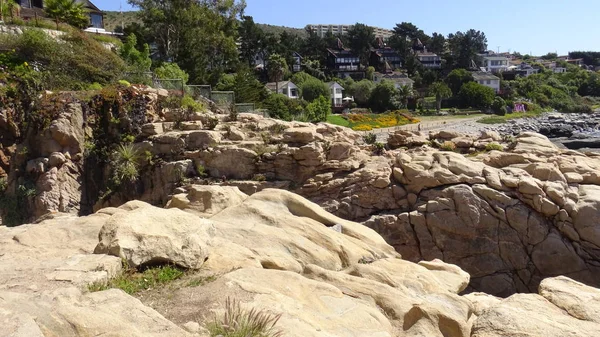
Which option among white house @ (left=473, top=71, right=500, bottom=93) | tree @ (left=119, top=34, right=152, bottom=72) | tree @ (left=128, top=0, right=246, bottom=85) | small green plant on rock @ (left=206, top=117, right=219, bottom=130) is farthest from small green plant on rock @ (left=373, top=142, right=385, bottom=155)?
white house @ (left=473, top=71, right=500, bottom=93)

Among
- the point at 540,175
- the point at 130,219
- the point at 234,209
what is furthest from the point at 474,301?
the point at 540,175

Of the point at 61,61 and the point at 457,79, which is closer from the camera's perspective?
the point at 61,61

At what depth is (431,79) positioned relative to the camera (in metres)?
→ 91.0

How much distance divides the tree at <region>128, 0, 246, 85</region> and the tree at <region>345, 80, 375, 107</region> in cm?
3793

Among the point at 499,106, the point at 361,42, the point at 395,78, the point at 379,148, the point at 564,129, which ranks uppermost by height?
the point at 361,42

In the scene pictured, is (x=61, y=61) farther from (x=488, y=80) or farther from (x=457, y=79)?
(x=488, y=80)

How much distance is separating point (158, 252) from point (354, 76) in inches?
3568

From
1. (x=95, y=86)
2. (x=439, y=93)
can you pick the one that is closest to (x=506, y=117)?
(x=439, y=93)

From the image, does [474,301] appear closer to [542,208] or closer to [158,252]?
[158,252]

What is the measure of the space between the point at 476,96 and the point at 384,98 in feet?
51.1

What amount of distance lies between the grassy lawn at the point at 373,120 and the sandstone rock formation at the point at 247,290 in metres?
42.9

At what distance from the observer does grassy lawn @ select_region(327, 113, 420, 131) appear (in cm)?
5388

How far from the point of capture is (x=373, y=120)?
191 ft

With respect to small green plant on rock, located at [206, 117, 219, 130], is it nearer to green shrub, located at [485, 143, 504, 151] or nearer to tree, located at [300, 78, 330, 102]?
green shrub, located at [485, 143, 504, 151]
